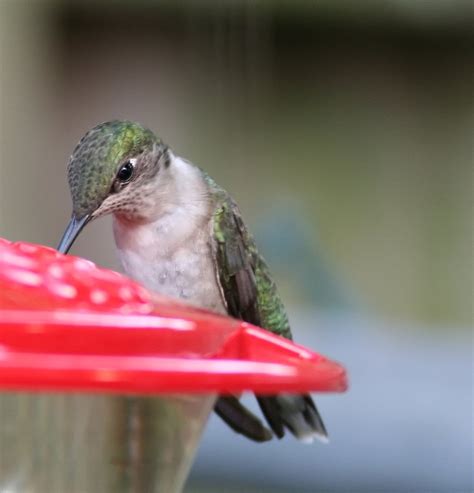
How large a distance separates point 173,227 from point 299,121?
3.58m

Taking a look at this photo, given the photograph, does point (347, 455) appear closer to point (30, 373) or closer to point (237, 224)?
point (237, 224)

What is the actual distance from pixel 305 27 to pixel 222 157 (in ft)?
2.67

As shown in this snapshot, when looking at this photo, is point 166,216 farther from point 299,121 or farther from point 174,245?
point 299,121

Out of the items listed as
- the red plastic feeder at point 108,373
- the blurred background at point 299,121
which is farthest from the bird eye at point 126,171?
the blurred background at point 299,121

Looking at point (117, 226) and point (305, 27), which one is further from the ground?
point (305, 27)

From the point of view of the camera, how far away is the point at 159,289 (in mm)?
2475

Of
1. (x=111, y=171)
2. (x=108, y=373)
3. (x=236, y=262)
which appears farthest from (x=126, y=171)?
(x=108, y=373)

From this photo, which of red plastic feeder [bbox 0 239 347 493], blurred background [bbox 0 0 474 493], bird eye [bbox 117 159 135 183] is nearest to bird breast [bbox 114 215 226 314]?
bird eye [bbox 117 159 135 183]

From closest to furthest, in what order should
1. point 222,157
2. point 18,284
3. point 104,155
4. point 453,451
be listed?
point 18,284
point 104,155
point 453,451
point 222,157

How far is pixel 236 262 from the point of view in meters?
2.64

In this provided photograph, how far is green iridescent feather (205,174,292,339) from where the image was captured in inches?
103

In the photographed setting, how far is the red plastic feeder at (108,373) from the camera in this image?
47.5 inches

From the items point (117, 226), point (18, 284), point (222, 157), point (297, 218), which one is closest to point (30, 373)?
point (18, 284)

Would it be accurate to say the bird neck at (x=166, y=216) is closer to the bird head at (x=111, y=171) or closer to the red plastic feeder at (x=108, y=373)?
the bird head at (x=111, y=171)
